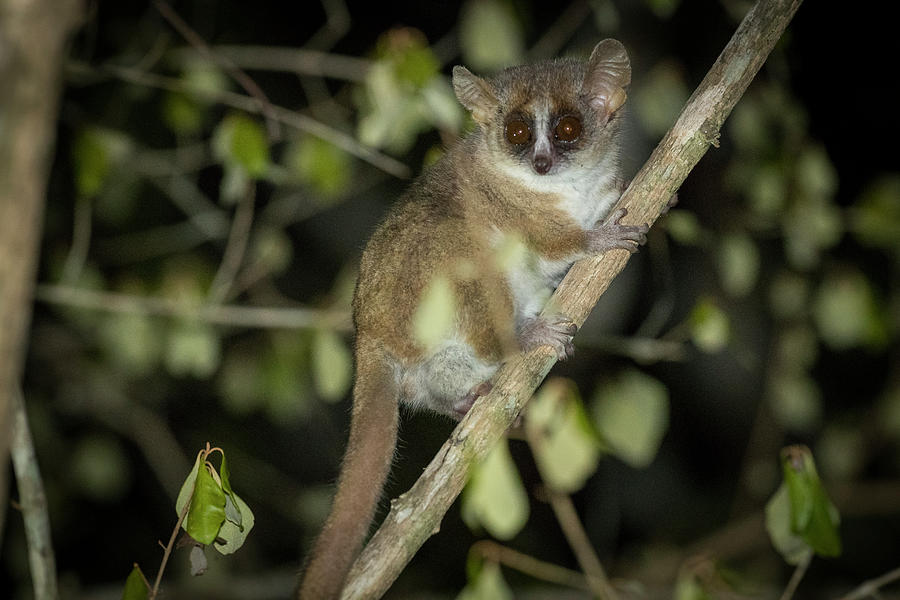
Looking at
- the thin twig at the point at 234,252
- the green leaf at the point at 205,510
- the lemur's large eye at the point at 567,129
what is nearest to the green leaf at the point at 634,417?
the lemur's large eye at the point at 567,129

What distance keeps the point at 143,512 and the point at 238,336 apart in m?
1.39

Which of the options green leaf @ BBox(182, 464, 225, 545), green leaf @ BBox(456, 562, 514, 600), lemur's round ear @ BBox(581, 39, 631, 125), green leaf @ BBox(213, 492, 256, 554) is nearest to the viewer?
green leaf @ BBox(182, 464, 225, 545)

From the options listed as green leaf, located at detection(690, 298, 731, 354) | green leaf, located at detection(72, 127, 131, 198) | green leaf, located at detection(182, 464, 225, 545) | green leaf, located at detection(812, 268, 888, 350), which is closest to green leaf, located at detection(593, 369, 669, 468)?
green leaf, located at detection(690, 298, 731, 354)

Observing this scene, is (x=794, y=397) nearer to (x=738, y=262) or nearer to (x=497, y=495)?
(x=738, y=262)

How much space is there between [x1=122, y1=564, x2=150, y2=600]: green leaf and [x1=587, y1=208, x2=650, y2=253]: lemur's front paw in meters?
1.53

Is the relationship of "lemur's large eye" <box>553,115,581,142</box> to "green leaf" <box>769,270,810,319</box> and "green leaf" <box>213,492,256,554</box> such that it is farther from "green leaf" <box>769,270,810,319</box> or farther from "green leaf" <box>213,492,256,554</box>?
"green leaf" <box>769,270,810,319</box>

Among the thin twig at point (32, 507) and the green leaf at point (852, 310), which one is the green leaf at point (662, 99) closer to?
the green leaf at point (852, 310)

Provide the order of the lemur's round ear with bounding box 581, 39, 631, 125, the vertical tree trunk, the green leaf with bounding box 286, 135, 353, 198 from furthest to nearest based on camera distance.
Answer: the green leaf with bounding box 286, 135, 353, 198 < the lemur's round ear with bounding box 581, 39, 631, 125 < the vertical tree trunk

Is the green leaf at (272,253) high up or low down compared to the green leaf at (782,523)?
down

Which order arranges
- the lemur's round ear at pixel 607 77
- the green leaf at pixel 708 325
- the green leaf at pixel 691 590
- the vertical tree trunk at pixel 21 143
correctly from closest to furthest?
the vertical tree trunk at pixel 21 143 → the green leaf at pixel 691 590 → the green leaf at pixel 708 325 → the lemur's round ear at pixel 607 77

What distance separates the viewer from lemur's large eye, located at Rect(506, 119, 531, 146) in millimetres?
2994

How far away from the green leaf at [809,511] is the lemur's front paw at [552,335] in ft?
2.29

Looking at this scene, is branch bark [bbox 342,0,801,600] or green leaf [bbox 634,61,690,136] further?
green leaf [bbox 634,61,690,136]

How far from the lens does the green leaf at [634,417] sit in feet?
9.39
